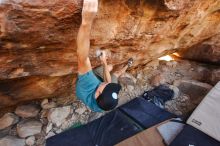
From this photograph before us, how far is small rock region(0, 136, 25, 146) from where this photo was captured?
304 cm

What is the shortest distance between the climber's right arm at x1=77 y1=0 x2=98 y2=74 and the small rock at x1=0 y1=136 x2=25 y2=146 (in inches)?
59.4

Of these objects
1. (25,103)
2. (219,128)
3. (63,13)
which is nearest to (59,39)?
(63,13)

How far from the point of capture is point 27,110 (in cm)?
322

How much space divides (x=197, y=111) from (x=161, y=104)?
57 centimetres

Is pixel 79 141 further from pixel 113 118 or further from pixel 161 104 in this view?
pixel 161 104

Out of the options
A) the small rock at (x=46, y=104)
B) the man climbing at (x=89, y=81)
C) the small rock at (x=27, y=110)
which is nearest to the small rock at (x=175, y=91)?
the man climbing at (x=89, y=81)

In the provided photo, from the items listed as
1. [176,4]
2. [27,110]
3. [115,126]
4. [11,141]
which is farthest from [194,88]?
[11,141]

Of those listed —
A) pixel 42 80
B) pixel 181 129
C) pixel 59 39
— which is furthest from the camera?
pixel 181 129

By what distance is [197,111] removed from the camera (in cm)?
318

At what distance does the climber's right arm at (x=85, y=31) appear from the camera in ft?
6.53

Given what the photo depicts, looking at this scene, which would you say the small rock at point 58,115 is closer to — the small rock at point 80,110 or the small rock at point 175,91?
the small rock at point 80,110

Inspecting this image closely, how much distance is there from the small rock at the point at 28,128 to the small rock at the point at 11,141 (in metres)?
0.08

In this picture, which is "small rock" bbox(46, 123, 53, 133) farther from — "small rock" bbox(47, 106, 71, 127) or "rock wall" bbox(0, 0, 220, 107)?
"rock wall" bbox(0, 0, 220, 107)

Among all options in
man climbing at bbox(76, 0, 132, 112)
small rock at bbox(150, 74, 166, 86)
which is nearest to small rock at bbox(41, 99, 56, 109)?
man climbing at bbox(76, 0, 132, 112)
